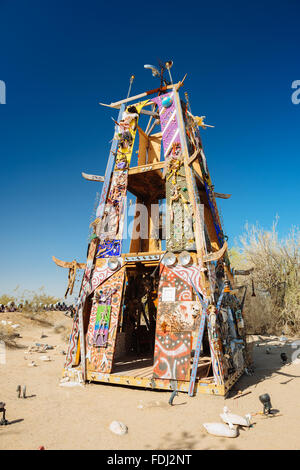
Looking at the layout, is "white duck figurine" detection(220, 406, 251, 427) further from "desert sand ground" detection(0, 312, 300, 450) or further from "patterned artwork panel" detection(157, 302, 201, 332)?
"patterned artwork panel" detection(157, 302, 201, 332)

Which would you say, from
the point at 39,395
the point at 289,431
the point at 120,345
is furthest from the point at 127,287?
the point at 289,431

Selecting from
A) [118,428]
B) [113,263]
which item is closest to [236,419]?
[118,428]

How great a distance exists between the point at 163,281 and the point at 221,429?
452cm

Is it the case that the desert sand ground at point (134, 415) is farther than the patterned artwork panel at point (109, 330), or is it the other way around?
the patterned artwork panel at point (109, 330)

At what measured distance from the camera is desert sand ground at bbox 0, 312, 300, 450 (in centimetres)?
467

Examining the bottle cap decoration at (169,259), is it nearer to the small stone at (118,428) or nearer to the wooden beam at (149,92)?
the small stone at (118,428)

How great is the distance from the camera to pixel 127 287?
12.4 m

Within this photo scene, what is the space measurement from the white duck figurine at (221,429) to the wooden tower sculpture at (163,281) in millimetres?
1996

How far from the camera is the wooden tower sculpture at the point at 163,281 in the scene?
788 cm

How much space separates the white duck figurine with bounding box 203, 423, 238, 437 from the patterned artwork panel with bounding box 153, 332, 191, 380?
2.37 m

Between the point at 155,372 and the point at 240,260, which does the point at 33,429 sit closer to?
the point at 155,372

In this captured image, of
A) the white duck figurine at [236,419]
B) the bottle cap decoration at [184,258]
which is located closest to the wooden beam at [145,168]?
the bottle cap decoration at [184,258]

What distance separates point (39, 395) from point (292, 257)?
18.7 meters
